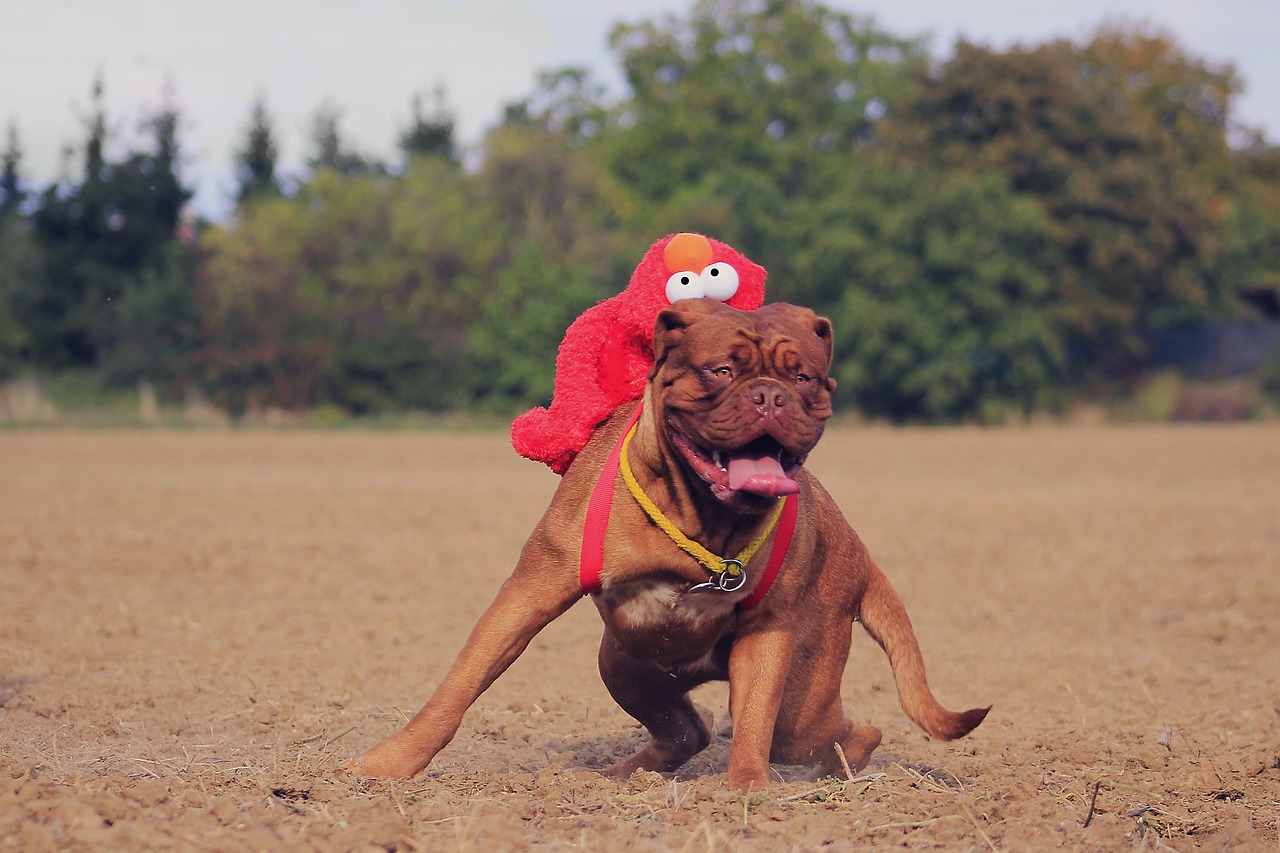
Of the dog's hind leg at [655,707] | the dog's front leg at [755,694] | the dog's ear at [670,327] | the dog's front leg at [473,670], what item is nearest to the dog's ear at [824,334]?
the dog's ear at [670,327]

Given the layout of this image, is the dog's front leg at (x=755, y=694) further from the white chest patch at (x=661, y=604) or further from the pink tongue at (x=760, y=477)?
the pink tongue at (x=760, y=477)

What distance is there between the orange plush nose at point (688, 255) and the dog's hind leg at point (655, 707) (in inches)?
49.9

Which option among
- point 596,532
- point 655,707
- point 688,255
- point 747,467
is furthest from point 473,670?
point 688,255

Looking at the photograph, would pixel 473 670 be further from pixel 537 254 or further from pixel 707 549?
pixel 537 254

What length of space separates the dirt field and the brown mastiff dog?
0.27 m

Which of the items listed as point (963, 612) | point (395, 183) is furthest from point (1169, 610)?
point (395, 183)

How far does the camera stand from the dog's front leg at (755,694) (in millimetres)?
→ 4031

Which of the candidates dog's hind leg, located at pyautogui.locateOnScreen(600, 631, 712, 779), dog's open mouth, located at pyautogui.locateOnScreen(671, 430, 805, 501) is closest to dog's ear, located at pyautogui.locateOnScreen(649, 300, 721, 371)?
dog's open mouth, located at pyautogui.locateOnScreen(671, 430, 805, 501)

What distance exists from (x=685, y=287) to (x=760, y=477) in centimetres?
108

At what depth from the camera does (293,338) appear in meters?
33.7

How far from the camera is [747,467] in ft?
12.1

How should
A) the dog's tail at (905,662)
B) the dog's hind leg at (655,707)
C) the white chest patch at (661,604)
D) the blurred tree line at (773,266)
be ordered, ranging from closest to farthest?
the white chest patch at (661,604)
the dog's tail at (905,662)
the dog's hind leg at (655,707)
the blurred tree line at (773,266)

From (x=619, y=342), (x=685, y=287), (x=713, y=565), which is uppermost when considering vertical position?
(x=685, y=287)

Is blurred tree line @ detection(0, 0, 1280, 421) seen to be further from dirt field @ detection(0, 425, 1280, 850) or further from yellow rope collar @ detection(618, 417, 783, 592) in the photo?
yellow rope collar @ detection(618, 417, 783, 592)
